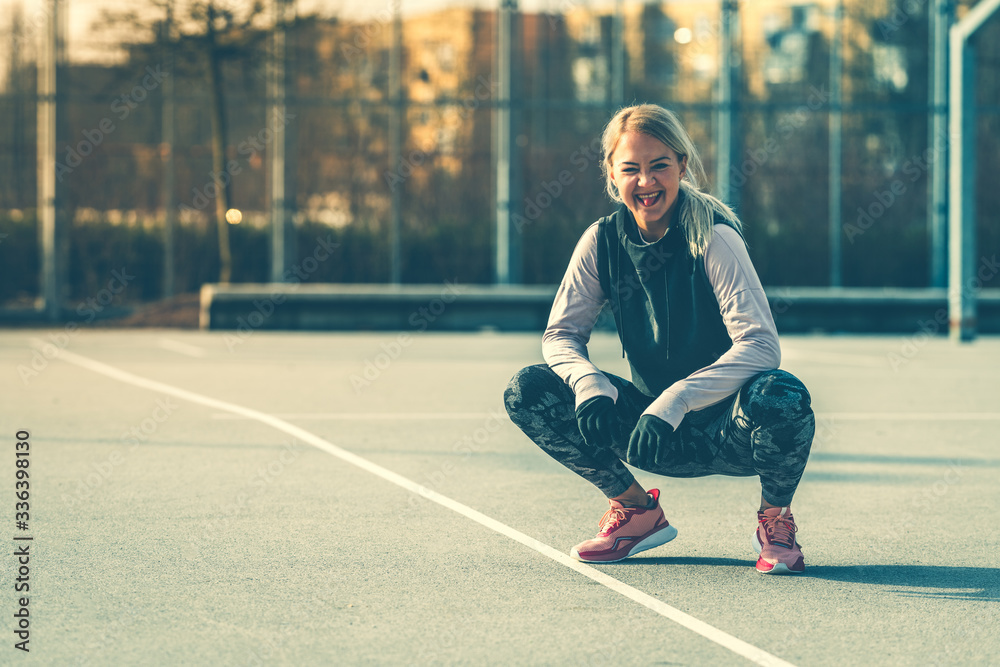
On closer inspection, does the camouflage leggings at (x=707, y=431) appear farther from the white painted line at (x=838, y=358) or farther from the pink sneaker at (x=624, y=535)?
the white painted line at (x=838, y=358)

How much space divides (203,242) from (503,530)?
1714 cm

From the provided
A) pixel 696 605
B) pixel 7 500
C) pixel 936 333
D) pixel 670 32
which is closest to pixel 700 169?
pixel 696 605

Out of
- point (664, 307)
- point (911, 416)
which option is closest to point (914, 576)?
point (664, 307)

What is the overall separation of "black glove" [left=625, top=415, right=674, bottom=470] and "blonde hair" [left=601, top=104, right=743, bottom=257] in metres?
0.66

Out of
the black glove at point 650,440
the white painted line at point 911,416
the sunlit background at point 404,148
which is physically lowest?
the white painted line at point 911,416

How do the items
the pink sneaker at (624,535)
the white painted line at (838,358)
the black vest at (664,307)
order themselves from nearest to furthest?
the black vest at (664,307)
the pink sneaker at (624,535)
the white painted line at (838,358)

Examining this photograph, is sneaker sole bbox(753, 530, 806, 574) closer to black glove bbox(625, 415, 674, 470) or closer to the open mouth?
black glove bbox(625, 415, 674, 470)

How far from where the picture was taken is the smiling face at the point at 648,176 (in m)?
4.78

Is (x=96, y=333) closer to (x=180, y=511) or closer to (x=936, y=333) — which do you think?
(x=936, y=333)

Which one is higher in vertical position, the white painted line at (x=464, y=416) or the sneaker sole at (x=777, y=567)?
the white painted line at (x=464, y=416)

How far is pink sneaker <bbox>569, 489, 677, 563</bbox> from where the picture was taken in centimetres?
491

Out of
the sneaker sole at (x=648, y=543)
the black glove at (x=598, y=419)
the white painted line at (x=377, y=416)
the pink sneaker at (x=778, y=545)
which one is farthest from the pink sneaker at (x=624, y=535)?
the white painted line at (x=377, y=416)

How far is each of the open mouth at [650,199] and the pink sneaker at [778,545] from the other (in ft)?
3.77

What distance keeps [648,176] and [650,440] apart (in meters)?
0.97
